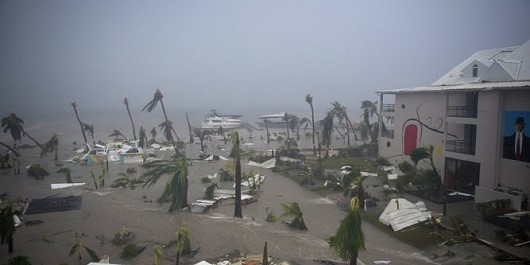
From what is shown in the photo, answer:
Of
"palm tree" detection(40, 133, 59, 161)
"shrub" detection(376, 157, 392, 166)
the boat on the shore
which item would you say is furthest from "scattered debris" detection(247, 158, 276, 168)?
"palm tree" detection(40, 133, 59, 161)

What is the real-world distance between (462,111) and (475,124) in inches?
128

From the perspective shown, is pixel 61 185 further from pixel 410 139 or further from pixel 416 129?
pixel 416 129

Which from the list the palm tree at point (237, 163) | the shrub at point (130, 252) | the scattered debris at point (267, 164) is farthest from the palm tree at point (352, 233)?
the scattered debris at point (267, 164)

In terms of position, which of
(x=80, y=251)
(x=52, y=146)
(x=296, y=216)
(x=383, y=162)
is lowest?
(x=80, y=251)

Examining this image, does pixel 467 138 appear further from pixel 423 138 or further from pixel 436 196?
pixel 436 196

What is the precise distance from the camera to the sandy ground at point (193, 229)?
54.4 ft

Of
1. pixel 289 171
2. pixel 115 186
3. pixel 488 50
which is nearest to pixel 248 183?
pixel 289 171

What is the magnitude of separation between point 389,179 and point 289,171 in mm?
10160

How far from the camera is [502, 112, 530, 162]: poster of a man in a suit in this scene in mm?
21641

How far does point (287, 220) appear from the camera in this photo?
21.6 m

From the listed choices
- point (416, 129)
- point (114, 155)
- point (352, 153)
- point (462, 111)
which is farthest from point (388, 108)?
point (114, 155)

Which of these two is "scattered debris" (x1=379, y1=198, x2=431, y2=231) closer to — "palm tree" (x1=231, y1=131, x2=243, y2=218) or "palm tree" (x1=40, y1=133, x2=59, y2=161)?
"palm tree" (x1=231, y1=131, x2=243, y2=218)

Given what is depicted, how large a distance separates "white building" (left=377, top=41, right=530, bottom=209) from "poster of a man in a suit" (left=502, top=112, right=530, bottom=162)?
54mm

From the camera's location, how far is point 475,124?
2545cm
